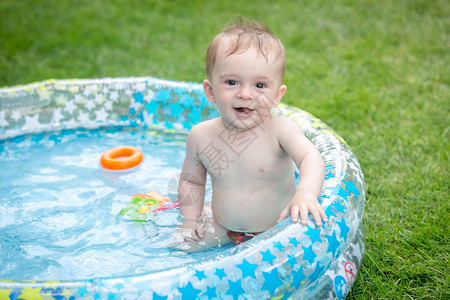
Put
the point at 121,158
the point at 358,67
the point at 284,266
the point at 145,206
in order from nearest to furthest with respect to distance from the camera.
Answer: the point at 284,266 < the point at 145,206 < the point at 121,158 < the point at 358,67

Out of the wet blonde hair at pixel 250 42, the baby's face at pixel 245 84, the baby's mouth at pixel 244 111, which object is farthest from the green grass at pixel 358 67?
the baby's mouth at pixel 244 111

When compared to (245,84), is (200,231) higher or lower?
lower

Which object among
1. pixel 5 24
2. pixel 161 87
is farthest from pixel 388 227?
pixel 5 24

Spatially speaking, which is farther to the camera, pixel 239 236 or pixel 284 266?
pixel 239 236

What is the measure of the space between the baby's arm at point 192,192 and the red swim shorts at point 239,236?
159 millimetres

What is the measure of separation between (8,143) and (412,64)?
388 centimetres

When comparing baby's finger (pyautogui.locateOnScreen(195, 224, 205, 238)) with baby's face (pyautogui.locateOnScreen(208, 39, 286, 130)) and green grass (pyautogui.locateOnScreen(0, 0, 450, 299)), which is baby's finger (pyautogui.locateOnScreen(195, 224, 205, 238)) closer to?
baby's face (pyautogui.locateOnScreen(208, 39, 286, 130))

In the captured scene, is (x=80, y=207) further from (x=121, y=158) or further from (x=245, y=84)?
(x=245, y=84)

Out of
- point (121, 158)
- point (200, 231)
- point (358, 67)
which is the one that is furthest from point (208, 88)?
point (358, 67)

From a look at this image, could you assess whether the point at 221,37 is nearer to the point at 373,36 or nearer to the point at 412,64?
the point at 412,64

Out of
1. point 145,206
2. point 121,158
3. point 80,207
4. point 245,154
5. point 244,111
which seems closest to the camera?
point 244,111

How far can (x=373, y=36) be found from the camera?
553 cm

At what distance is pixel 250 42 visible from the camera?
6.56 feet

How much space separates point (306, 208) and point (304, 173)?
0.18 metres
